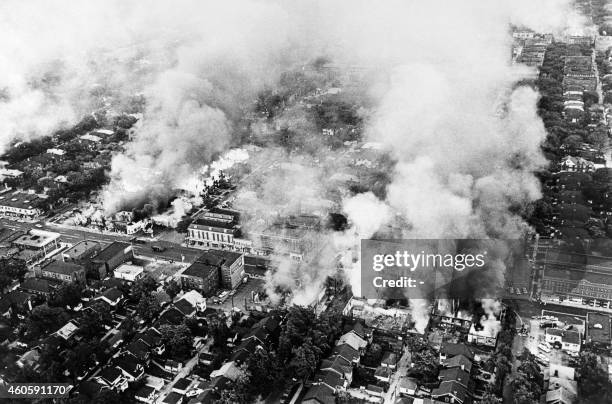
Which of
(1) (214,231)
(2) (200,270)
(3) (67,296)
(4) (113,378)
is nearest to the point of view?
(4) (113,378)

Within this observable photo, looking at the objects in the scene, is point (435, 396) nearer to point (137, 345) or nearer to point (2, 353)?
point (137, 345)

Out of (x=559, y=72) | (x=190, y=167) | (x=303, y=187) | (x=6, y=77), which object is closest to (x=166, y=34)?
(x=6, y=77)

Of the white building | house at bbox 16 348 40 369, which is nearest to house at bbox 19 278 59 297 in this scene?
the white building

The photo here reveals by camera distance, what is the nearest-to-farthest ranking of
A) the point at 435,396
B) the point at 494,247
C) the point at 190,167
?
the point at 435,396 < the point at 494,247 < the point at 190,167

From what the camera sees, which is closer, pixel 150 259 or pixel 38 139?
pixel 150 259

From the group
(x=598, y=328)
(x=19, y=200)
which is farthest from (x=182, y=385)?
(x=19, y=200)

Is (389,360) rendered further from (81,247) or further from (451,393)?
(81,247)
